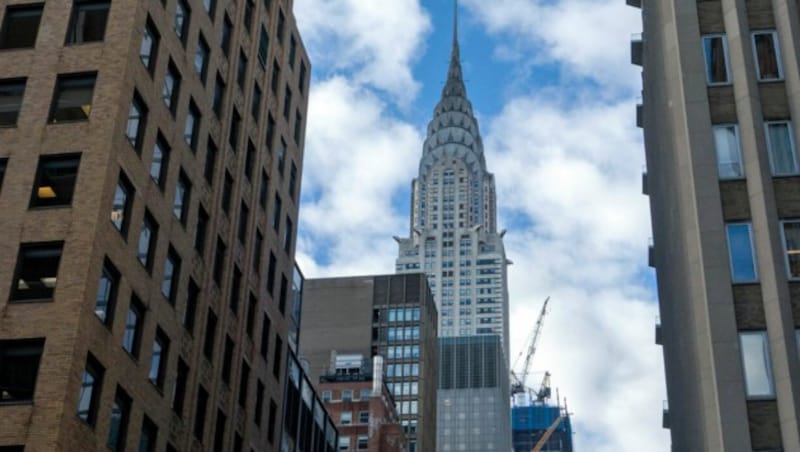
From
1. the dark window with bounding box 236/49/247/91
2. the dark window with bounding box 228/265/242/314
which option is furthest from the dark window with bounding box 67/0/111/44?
the dark window with bounding box 228/265/242/314

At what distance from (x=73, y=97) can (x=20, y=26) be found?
452 cm

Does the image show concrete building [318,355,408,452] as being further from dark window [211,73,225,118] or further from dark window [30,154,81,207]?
dark window [30,154,81,207]

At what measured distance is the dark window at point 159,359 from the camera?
46.5m

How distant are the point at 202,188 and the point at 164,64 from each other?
687 centimetres

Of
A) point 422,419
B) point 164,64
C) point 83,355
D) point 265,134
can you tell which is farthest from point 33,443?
point 422,419

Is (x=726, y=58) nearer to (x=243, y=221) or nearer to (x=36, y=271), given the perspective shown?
(x=243, y=221)

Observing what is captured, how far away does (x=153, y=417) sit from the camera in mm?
45625

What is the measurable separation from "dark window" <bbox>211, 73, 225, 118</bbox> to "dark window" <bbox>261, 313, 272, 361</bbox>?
11.8 meters

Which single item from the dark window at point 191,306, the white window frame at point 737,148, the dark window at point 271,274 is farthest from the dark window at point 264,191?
the white window frame at point 737,148

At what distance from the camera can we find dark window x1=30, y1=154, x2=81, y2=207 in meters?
42.2

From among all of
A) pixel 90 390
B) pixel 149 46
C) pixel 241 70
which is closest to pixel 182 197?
pixel 149 46

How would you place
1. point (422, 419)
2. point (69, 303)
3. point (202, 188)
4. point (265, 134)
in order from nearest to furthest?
point (69, 303) < point (202, 188) < point (265, 134) < point (422, 419)

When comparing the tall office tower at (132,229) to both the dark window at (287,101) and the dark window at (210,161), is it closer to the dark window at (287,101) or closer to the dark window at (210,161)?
the dark window at (210,161)

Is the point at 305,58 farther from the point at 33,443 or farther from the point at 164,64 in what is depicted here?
the point at 33,443
